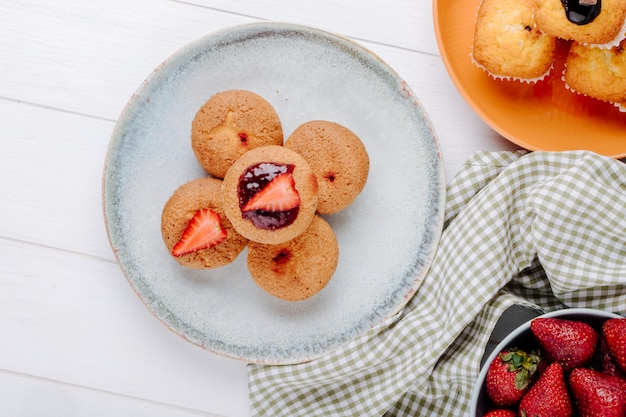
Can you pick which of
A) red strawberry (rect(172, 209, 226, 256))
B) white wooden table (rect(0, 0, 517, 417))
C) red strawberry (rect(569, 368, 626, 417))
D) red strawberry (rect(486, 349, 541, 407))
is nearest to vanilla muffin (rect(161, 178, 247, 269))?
red strawberry (rect(172, 209, 226, 256))

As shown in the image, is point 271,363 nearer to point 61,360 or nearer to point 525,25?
point 61,360

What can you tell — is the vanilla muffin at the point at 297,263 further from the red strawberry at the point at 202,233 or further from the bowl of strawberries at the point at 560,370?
the bowl of strawberries at the point at 560,370

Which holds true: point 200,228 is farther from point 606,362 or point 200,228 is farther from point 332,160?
point 606,362

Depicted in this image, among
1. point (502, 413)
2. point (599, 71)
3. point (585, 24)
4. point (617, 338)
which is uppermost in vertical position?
point (585, 24)

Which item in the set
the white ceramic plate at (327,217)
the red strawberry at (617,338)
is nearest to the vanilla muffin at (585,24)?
the white ceramic plate at (327,217)

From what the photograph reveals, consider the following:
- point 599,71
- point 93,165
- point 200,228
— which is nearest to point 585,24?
point 599,71

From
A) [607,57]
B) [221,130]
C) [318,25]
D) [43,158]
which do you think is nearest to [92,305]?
[43,158]
